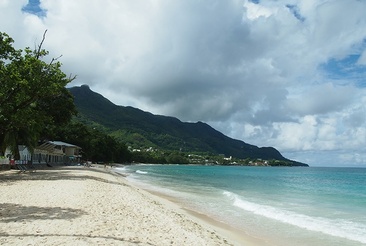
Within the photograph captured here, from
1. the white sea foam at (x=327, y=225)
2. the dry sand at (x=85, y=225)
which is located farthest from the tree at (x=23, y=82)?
the white sea foam at (x=327, y=225)

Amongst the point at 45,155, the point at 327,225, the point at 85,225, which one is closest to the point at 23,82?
the point at 85,225

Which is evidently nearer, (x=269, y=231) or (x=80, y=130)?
(x=269, y=231)

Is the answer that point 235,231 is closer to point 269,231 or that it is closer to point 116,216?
point 269,231

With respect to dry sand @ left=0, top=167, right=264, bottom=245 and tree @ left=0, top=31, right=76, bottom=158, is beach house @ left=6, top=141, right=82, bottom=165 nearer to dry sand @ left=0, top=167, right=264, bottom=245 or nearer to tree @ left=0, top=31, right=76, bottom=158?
tree @ left=0, top=31, right=76, bottom=158

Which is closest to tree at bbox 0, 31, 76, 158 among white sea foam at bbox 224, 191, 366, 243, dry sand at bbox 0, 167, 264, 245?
dry sand at bbox 0, 167, 264, 245

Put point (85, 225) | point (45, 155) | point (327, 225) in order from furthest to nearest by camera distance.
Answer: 1. point (45, 155)
2. point (327, 225)
3. point (85, 225)

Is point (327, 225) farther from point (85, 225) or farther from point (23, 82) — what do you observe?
point (23, 82)

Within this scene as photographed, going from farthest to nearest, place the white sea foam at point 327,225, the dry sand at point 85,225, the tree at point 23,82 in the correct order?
the tree at point 23,82 → the white sea foam at point 327,225 → the dry sand at point 85,225

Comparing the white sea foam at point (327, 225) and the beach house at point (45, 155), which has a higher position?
the beach house at point (45, 155)

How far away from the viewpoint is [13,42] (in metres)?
21.1

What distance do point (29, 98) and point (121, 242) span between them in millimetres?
17972

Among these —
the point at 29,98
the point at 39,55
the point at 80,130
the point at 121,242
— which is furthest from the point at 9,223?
the point at 80,130

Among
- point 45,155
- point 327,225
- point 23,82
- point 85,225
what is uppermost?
point 23,82

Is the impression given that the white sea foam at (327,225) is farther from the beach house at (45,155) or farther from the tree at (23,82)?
the beach house at (45,155)
